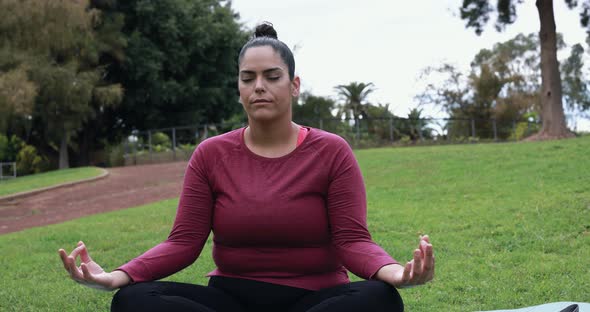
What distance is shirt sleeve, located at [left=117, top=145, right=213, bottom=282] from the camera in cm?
255

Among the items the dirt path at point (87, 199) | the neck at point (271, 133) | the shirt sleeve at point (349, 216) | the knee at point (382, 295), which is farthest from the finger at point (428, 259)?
the dirt path at point (87, 199)

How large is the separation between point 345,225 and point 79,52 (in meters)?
21.9

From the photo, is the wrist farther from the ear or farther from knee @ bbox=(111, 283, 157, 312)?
the ear

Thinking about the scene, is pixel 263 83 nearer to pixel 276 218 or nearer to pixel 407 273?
pixel 276 218

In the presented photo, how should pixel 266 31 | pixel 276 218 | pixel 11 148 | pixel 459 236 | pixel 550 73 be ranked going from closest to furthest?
pixel 276 218 < pixel 266 31 < pixel 459 236 < pixel 550 73 < pixel 11 148

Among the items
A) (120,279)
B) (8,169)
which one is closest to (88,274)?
(120,279)

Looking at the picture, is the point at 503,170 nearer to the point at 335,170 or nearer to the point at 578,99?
the point at 335,170

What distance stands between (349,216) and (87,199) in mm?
11504

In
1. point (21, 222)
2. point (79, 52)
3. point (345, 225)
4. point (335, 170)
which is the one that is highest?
point (79, 52)

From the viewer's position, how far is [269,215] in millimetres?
2525

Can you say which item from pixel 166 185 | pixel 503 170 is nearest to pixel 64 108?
pixel 166 185

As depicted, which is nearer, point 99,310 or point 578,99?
point 99,310

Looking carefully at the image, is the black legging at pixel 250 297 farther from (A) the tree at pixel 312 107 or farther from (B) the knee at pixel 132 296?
(A) the tree at pixel 312 107

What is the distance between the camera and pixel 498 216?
7371 millimetres
